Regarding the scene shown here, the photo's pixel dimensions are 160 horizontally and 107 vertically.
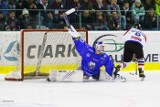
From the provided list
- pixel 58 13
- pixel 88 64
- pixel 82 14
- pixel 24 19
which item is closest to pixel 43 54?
pixel 88 64

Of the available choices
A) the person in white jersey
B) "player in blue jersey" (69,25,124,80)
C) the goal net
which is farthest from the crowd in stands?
the person in white jersey

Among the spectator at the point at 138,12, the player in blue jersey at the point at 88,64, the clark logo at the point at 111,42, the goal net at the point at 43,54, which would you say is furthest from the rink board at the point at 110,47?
the player in blue jersey at the point at 88,64

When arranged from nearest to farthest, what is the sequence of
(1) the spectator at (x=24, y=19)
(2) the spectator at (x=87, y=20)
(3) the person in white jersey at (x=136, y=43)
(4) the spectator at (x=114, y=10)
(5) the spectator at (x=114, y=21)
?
1. (3) the person in white jersey at (x=136, y=43)
2. (1) the spectator at (x=24, y=19)
3. (2) the spectator at (x=87, y=20)
4. (5) the spectator at (x=114, y=21)
5. (4) the spectator at (x=114, y=10)

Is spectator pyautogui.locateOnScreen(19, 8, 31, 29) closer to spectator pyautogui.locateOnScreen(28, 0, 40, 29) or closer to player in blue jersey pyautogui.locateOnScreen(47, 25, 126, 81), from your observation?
spectator pyautogui.locateOnScreen(28, 0, 40, 29)

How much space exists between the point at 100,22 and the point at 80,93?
172 inches

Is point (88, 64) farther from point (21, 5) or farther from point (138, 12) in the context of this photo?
point (138, 12)

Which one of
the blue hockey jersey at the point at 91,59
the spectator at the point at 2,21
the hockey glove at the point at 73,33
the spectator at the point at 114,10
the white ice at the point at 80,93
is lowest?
the white ice at the point at 80,93

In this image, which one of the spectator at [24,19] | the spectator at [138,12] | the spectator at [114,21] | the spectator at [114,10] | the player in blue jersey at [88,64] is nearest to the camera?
the player in blue jersey at [88,64]

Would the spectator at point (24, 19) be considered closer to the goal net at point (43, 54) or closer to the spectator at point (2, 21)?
the spectator at point (2, 21)

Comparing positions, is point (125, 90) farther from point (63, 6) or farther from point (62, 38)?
point (63, 6)

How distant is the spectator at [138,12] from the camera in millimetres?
11930

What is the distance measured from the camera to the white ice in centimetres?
623

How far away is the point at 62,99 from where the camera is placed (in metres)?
6.65

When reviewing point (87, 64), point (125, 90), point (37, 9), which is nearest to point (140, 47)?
point (87, 64)
